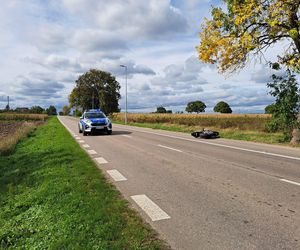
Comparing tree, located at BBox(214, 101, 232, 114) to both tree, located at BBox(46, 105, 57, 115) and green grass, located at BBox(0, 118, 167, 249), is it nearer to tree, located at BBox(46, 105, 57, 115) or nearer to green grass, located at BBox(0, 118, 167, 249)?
tree, located at BBox(46, 105, 57, 115)

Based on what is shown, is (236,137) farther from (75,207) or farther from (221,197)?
(75,207)

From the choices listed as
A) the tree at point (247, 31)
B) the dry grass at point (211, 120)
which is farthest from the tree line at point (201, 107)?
the tree at point (247, 31)

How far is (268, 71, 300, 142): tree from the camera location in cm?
1605

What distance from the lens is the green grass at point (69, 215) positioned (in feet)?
13.3

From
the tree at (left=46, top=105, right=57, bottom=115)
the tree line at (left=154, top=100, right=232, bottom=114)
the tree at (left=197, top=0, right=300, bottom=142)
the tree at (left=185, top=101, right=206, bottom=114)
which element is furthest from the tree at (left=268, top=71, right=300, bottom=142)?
the tree at (left=46, top=105, right=57, bottom=115)

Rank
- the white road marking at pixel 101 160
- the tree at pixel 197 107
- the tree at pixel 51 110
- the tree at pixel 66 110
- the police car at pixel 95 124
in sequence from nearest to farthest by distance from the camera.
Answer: the white road marking at pixel 101 160 → the police car at pixel 95 124 → the tree at pixel 197 107 → the tree at pixel 66 110 → the tree at pixel 51 110

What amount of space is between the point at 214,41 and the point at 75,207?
13222 mm

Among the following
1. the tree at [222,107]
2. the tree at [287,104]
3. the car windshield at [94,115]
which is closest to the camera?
the tree at [287,104]

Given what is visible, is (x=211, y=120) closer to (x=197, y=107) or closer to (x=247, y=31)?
(x=247, y=31)

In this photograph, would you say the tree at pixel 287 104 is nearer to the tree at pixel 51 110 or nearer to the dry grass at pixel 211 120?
the dry grass at pixel 211 120

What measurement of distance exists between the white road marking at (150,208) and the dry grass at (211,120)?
14.4 m

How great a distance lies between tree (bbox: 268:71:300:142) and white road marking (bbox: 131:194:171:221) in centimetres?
1230

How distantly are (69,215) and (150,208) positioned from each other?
133 cm

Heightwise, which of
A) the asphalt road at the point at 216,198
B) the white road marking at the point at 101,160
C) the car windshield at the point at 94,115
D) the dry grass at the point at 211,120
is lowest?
the white road marking at the point at 101,160
